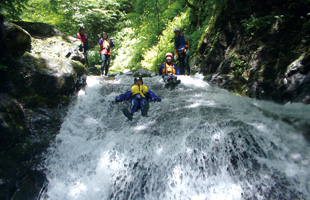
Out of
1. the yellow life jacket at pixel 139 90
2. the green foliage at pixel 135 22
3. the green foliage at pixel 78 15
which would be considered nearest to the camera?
the yellow life jacket at pixel 139 90

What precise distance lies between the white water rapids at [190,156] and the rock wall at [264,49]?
0.69 meters

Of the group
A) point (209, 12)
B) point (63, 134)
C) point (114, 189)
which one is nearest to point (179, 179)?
point (114, 189)

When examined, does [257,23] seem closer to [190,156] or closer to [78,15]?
[190,156]

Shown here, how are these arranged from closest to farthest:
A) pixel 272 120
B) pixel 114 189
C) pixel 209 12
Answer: pixel 114 189 → pixel 272 120 → pixel 209 12

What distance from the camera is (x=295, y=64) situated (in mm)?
4977

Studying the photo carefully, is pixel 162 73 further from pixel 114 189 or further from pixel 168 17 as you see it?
pixel 168 17

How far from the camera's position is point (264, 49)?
6.48 meters

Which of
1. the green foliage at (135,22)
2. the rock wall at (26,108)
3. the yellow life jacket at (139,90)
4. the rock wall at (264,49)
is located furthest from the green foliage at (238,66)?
the rock wall at (26,108)

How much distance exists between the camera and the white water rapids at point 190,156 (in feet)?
11.0

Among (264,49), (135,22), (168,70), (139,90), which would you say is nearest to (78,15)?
(135,22)

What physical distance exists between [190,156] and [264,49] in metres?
4.97

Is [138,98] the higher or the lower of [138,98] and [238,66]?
the lower

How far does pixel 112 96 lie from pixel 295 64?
18.9 feet

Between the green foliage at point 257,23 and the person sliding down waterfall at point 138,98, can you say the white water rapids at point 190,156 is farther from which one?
the green foliage at point 257,23
